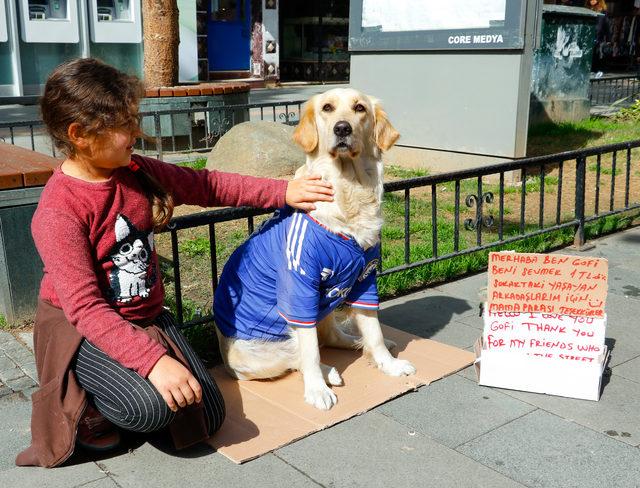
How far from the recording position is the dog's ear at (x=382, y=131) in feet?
11.8

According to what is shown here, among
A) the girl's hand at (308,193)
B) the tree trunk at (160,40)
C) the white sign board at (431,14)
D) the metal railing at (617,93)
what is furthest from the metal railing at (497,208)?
the metal railing at (617,93)

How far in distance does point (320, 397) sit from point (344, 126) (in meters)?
1.31

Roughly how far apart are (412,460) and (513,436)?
1.73 ft

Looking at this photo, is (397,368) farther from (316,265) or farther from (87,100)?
(87,100)

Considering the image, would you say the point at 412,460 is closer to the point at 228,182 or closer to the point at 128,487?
the point at 128,487

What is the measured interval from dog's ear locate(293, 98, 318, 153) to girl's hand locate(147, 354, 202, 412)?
4.40 feet

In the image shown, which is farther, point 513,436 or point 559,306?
point 559,306

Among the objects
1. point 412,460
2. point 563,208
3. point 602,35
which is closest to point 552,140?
point 563,208

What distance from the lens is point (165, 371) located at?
2.75m

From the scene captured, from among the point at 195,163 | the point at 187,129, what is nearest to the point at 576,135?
the point at 195,163

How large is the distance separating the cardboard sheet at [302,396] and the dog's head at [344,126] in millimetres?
1196

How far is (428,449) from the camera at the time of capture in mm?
3164

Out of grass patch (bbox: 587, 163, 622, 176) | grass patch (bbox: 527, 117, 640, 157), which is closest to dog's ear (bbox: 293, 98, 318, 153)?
grass patch (bbox: 587, 163, 622, 176)

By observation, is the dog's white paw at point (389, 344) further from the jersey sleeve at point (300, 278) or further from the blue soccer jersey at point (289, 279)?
the jersey sleeve at point (300, 278)
